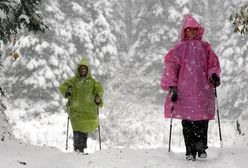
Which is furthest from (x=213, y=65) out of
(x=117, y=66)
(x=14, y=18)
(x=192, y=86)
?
(x=117, y=66)

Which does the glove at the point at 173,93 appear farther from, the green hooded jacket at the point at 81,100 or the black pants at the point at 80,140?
the black pants at the point at 80,140

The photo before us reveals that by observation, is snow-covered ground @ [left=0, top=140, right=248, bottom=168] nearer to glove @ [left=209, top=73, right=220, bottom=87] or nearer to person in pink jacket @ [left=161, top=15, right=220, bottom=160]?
person in pink jacket @ [left=161, top=15, right=220, bottom=160]

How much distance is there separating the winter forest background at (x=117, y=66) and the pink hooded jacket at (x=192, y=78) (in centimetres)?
958

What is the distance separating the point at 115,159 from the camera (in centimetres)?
603

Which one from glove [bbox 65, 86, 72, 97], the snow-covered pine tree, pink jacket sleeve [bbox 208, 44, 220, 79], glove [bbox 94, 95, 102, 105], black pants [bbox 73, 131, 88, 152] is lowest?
black pants [bbox 73, 131, 88, 152]

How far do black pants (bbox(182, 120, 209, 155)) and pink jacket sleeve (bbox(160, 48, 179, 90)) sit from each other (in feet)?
2.04

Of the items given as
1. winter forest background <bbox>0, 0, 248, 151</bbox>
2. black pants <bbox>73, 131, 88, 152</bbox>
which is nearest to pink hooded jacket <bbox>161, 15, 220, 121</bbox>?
black pants <bbox>73, 131, 88, 152</bbox>

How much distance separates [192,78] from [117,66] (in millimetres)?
28943

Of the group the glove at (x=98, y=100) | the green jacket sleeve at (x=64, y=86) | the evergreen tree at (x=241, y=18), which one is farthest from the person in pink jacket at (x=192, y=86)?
the green jacket sleeve at (x=64, y=86)

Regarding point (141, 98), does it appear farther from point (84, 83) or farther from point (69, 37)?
point (84, 83)

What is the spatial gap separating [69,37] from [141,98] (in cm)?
876

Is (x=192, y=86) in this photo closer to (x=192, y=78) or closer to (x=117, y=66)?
(x=192, y=78)

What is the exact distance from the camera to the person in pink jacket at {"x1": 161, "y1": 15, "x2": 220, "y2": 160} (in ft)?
20.9

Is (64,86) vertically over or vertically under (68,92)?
over
